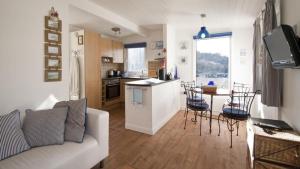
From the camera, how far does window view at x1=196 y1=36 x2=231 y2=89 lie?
448 cm

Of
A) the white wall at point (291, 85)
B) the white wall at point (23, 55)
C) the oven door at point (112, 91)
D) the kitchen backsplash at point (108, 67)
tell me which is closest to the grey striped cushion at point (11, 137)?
the white wall at point (23, 55)

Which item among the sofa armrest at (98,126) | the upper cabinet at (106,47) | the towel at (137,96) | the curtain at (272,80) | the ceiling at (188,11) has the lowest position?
the sofa armrest at (98,126)

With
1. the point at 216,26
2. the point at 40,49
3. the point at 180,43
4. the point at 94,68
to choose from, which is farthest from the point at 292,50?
the point at 94,68

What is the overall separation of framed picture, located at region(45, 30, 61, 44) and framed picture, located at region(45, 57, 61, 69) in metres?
0.25

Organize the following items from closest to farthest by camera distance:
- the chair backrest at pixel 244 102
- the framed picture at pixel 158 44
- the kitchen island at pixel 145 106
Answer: the chair backrest at pixel 244 102, the kitchen island at pixel 145 106, the framed picture at pixel 158 44

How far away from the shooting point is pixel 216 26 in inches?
169

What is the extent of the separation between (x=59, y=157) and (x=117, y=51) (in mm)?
4327

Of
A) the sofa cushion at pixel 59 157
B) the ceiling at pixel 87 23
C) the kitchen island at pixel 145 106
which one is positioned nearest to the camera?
the sofa cushion at pixel 59 157

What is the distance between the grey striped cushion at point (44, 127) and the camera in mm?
1685

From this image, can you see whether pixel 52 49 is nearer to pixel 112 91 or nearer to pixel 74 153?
pixel 74 153

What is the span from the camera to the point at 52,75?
2.32 meters

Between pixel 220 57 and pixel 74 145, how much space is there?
13.8ft

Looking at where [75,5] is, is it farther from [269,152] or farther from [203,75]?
[203,75]

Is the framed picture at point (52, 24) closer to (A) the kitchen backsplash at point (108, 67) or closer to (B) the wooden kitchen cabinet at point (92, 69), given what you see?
(B) the wooden kitchen cabinet at point (92, 69)
